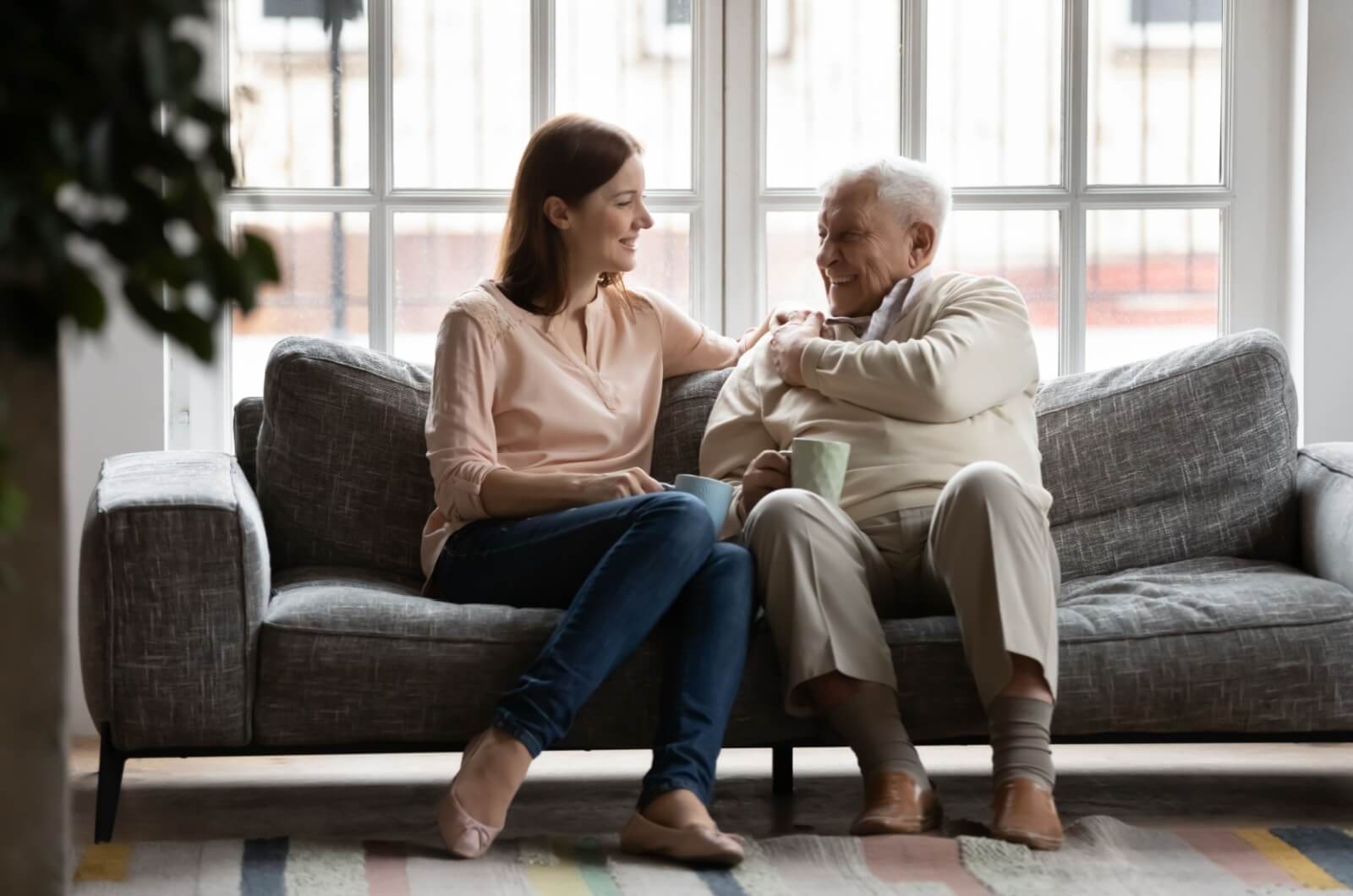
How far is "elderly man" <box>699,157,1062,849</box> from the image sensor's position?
2.13 m

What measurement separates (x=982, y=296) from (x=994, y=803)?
840 mm

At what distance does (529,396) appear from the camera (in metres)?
2.50

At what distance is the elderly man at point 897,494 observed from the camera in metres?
2.13

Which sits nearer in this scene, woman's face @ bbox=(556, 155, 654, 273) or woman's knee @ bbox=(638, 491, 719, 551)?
woman's knee @ bbox=(638, 491, 719, 551)

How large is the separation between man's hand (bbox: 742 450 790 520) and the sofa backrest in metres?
0.33

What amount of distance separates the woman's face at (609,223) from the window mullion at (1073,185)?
3.85ft

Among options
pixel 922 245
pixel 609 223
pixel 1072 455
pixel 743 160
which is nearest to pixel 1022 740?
pixel 1072 455

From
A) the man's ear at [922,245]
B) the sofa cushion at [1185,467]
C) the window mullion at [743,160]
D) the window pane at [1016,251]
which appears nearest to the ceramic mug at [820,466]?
the man's ear at [922,245]

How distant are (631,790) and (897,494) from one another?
708mm

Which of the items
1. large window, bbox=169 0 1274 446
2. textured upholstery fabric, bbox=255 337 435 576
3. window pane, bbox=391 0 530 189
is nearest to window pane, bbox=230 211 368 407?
large window, bbox=169 0 1274 446

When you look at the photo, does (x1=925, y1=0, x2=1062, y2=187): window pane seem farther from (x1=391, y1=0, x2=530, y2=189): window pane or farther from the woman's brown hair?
the woman's brown hair

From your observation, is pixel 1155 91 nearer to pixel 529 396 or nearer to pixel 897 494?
pixel 897 494

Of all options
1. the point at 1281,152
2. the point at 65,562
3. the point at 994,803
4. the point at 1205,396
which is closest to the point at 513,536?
the point at 994,803

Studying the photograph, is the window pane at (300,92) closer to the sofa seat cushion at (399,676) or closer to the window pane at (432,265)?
the window pane at (432,265)
